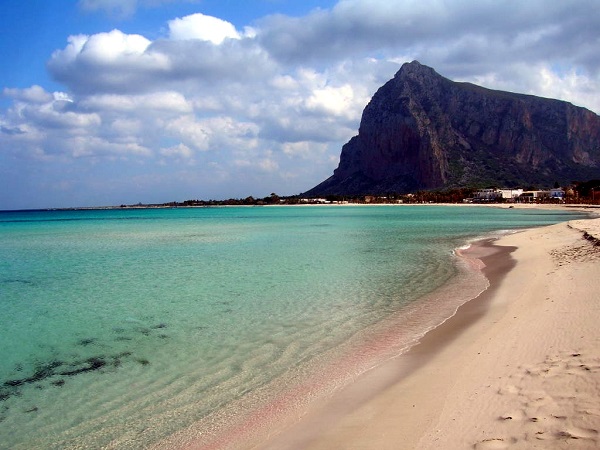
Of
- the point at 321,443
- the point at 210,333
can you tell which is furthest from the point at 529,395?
the point at 210,333

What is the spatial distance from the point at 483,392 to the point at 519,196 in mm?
149645

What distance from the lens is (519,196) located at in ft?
462

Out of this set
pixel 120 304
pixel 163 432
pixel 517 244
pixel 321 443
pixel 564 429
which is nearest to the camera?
pixel 564 429

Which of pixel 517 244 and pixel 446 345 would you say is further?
pixel 517 244

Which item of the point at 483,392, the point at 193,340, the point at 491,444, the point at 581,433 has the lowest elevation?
the point at 193,340

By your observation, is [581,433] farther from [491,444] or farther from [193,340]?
[193,340]

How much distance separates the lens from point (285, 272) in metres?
19.8

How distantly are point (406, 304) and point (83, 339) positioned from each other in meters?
8.35

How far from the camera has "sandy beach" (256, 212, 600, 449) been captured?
489 centimetres

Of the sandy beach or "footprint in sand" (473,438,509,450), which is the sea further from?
"footprint in sand" (473,438,509,450)

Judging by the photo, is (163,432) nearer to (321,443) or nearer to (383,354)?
(321,443)

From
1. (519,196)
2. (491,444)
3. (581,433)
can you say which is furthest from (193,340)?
(519,196)

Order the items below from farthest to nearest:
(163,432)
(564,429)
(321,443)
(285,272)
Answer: (285,272) → (163,432) → (321,443) → (564,429)

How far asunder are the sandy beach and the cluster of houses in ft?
430
